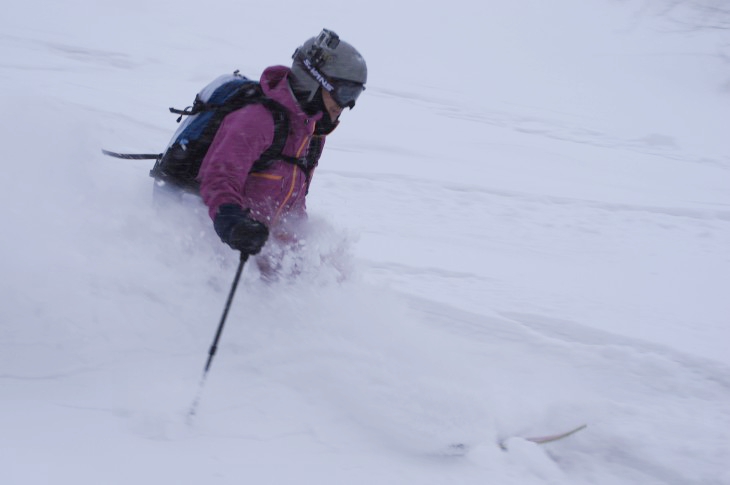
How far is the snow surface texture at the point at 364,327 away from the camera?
261 cm

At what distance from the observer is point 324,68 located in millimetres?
3004

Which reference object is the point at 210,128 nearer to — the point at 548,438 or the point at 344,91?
the point at 344,91

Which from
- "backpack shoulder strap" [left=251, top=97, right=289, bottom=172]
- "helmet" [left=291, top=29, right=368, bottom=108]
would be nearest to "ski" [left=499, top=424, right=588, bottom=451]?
"backpack shoulder strap" [left=251, top=97, right=289, bottom=172]

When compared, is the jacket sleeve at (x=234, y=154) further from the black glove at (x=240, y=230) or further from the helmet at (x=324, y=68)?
the helmet at (x=324, y=68)

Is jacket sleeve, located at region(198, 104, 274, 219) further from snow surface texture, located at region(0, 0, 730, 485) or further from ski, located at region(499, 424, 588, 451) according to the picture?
ski, located at region(499, 424, 588, 451)

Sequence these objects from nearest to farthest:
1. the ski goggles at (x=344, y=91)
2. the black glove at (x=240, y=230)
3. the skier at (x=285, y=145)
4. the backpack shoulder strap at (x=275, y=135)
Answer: the black glove at (x=240, y=230), the skier at (x=285, y=145), the backpack shoulder strap at (x=275, y=135), the ski goggles at (x=344, y=91)

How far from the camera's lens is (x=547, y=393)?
11.5 feet

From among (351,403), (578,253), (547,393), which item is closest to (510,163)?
(578,253)

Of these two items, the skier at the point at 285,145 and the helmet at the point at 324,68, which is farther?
the helmet at the point at 324,68

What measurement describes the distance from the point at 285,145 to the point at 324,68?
0.39 m

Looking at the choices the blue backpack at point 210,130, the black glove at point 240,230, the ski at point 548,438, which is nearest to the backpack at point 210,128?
the blue backpack at point 210,130

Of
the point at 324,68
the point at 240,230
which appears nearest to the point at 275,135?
the point at 324,68

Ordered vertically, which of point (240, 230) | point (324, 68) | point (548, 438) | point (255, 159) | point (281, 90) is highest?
point (324, 68)

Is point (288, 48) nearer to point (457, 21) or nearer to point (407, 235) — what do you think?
point (457, 21)
